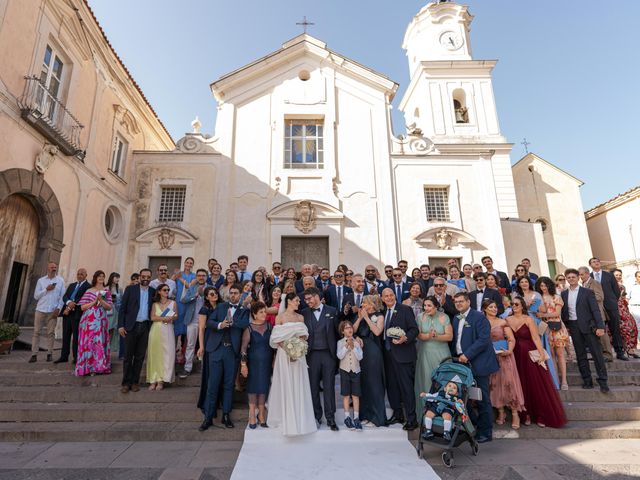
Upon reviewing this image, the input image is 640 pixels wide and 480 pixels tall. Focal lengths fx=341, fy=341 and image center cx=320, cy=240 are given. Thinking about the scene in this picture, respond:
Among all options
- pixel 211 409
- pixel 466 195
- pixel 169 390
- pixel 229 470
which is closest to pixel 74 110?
pixel 169 390

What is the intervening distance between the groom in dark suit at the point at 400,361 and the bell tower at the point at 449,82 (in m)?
13.5

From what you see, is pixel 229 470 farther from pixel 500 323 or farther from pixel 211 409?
pixel 500 323

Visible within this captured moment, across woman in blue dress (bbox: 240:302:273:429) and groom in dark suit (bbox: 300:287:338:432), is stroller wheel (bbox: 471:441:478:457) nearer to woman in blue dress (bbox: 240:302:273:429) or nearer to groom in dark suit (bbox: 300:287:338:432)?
groom in dark suit (bbox: 300:287:338:432)

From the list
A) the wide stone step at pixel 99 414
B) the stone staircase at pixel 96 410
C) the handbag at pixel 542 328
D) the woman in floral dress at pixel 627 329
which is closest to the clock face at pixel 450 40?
the woman in floral dress at pixel 627 329

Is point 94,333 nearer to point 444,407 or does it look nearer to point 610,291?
point 444,407

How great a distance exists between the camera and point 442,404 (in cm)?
417

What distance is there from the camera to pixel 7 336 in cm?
738

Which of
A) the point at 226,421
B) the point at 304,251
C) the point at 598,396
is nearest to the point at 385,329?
the point at 226,421

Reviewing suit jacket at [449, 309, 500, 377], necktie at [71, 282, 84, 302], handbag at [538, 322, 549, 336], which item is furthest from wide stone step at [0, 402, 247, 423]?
handbag at [538, 322, 549, 336]

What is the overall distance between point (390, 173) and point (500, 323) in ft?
30.6

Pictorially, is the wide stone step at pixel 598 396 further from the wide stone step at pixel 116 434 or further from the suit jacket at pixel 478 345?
the wide stone step at pixel 116 434

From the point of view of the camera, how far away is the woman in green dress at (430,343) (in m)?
4.93

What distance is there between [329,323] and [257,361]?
1175mm

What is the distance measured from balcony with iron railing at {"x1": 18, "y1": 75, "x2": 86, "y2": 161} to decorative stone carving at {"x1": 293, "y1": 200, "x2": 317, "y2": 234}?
23.7 ft
